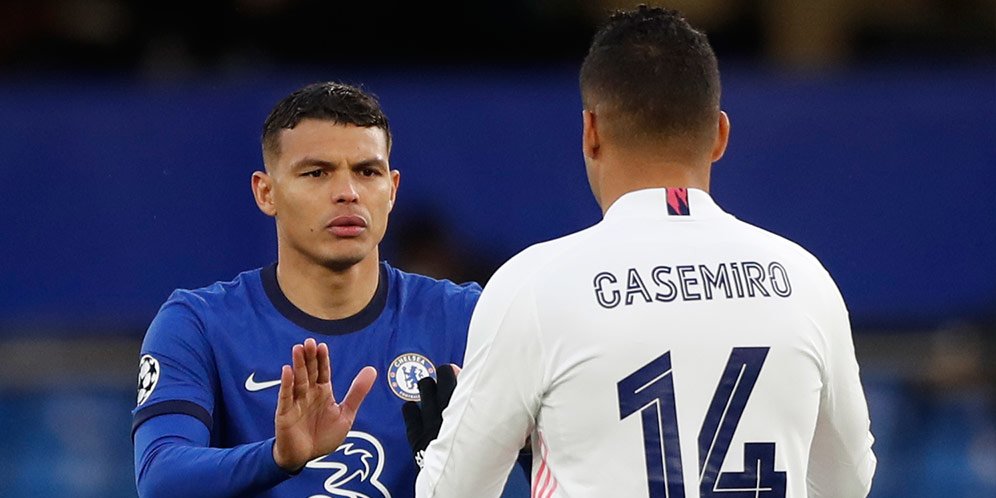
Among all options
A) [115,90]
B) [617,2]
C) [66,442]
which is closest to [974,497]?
[617,2]

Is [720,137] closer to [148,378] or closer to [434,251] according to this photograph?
[148,378]

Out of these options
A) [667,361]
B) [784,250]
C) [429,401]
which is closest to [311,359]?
[429,401]

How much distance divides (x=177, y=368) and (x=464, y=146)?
7784 millimetres

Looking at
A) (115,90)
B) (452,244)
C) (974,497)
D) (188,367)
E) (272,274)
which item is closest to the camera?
(188,367)

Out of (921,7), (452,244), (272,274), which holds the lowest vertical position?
(272,274)

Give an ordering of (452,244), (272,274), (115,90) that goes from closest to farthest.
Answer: (272,274) → (452,244) → (115,90)

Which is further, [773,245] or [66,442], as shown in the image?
[66,442]

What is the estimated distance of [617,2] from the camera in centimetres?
1277

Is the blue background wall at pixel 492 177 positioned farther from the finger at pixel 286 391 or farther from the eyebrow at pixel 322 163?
the finger at pixel 286 391

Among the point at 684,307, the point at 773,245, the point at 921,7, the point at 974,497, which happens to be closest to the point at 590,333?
the point at 684,307

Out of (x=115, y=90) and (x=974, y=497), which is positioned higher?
(x=115, y=90)

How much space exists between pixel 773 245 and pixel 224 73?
8.86 meters

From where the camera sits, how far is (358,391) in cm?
432

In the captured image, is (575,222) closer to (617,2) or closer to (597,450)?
(617,2)
